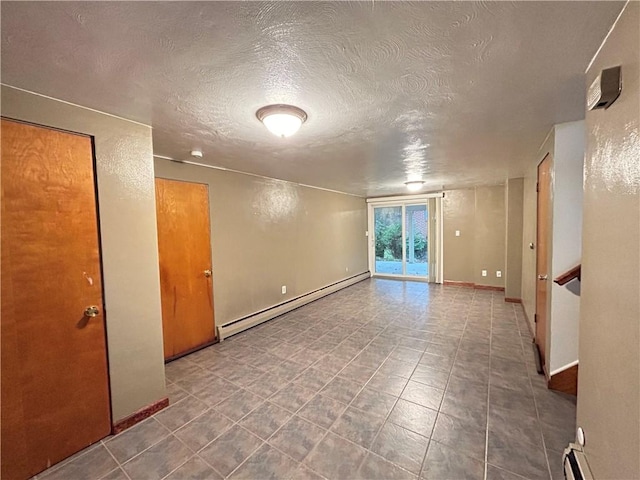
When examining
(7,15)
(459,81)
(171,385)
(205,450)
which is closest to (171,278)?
(171,385)

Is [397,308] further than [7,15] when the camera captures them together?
Yes

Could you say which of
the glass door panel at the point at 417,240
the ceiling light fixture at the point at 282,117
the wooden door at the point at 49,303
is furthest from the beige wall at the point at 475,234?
the wooden door at the point at 49,303

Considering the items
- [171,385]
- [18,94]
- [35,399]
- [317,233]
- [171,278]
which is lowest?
[171,385]

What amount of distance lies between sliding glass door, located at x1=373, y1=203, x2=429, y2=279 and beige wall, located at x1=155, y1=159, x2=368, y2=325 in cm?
172

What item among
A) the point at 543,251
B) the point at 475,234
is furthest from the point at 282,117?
the point at 475,234

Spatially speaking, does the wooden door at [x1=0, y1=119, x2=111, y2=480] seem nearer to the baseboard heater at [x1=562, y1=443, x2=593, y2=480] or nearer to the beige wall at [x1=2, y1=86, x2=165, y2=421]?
the beige wall at [x1=2, y1=86, x2=165, y2=421]

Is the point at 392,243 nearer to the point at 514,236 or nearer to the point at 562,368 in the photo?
the point at 514,236

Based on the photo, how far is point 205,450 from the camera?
1.68m

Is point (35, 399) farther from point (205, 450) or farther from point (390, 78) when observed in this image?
point (390, 78)

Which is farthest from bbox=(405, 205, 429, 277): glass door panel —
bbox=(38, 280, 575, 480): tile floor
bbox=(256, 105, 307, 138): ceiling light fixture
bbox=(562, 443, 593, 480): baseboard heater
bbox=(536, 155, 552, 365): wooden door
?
bbox=(256, 105, 307, 138): ceiling light fixture

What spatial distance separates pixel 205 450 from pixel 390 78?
2.50m

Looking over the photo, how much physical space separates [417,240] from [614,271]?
579 cm

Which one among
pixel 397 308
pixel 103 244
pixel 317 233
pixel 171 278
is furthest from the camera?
pixel 317 233

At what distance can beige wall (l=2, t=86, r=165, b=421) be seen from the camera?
1790 millimetres
